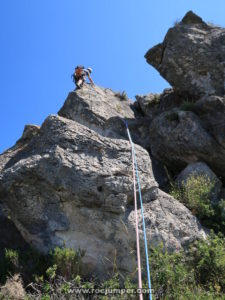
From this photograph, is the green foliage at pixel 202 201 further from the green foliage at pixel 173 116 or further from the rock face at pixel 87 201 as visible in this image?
the green foliage at pixel 173 116

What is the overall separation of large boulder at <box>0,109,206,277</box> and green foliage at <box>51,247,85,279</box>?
35 cm

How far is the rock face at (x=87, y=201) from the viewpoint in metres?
7.42

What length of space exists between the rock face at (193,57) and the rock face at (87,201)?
5.90 meters

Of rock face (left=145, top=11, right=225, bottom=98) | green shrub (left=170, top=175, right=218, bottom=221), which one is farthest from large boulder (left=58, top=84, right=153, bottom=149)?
green shrub (left=170, top=175, right=218, bottom=221)

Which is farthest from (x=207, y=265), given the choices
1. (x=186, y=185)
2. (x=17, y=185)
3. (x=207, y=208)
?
(x=17, y=185)

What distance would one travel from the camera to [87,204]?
7.78 meters

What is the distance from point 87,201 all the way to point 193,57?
859cm

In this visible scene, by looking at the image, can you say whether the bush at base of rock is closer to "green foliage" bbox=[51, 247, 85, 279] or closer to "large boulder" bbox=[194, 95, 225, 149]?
"green foliage" bbox=[51, 247, 85, 279]

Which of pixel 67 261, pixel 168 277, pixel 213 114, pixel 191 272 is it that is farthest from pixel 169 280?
pixel 213 114

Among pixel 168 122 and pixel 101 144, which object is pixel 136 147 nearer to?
pixel 101 144

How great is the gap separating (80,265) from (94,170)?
2.15m

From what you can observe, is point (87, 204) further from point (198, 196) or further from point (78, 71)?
point (78, 71)

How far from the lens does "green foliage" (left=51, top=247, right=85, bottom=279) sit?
6.71 meters

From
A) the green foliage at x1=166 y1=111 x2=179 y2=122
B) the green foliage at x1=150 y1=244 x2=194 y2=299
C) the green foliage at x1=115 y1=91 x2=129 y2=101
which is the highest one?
the green foliage at x1=115 y1=91 x2=129 y2=101
